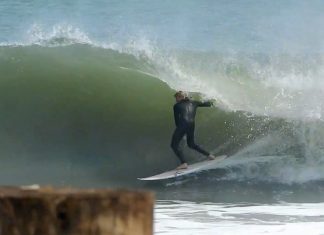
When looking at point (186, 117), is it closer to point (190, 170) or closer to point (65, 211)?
point (190, 170)

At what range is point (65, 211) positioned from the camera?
214cm

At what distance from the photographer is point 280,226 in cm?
787

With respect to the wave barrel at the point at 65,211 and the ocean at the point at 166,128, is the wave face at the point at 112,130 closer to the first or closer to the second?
the ocean at the point at 166,128

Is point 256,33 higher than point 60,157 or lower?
higher

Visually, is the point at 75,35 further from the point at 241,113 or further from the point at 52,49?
the point at 241,113

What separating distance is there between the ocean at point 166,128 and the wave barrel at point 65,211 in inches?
212

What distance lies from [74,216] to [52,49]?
14413 mm

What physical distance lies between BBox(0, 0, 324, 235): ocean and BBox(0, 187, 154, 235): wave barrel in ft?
17.7

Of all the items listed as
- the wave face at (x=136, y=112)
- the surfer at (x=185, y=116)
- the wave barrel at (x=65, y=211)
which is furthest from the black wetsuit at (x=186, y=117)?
the wave barrel at (x=65, y=211)

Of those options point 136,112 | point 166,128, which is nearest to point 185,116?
point 166,128

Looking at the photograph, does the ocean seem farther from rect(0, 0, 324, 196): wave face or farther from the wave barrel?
the wave barrel

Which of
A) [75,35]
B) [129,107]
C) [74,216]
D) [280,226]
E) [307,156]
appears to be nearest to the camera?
[74,216]

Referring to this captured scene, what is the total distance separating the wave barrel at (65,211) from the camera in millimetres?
2109

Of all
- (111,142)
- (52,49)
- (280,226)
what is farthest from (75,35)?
(280,226)
